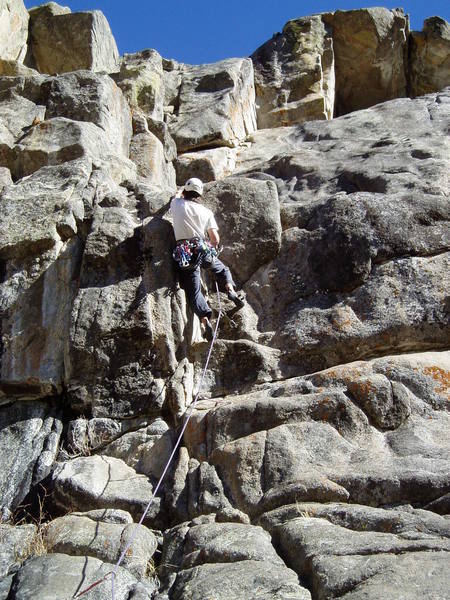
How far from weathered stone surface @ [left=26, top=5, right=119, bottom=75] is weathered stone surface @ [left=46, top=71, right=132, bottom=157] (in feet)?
15.0

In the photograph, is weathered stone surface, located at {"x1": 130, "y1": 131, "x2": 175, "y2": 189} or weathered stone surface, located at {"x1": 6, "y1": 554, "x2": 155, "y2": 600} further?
weathered stone surface, located at {"x1": 130, "y1": 131, "x2": 175, "y2": 189}

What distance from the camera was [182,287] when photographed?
10.4 m

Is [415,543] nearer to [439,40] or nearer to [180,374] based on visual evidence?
[180,374]

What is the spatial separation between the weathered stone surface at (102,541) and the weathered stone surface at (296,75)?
1273 centimetres

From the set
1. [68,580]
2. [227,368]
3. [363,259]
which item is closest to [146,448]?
[227,368]

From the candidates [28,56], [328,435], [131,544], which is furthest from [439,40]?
[131,544]

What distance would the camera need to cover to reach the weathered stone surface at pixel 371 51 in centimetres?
1964

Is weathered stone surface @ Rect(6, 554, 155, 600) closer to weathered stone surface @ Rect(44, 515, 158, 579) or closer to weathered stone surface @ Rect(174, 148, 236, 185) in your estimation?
weathered stone surface @ Rect(44, 515, 158, 579)

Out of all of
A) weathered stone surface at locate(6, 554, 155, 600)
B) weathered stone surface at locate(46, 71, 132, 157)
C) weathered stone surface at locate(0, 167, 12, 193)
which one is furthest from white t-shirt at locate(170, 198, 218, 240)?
weathered stone surface at locate(6, 554, 155, 600)

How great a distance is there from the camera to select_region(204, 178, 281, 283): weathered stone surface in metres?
11.1

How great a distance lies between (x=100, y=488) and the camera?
8539 mm

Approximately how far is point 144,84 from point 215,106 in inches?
66.9

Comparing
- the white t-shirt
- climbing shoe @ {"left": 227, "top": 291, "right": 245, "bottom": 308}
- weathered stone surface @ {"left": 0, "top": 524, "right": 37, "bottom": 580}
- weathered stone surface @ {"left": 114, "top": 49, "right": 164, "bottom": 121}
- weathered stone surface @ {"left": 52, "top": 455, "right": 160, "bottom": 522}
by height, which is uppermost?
weathered stone surface @ {"left": 114, "top": 49, "right": 164, "bottom": 121}

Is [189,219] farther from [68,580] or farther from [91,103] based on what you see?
→ [91,103]
